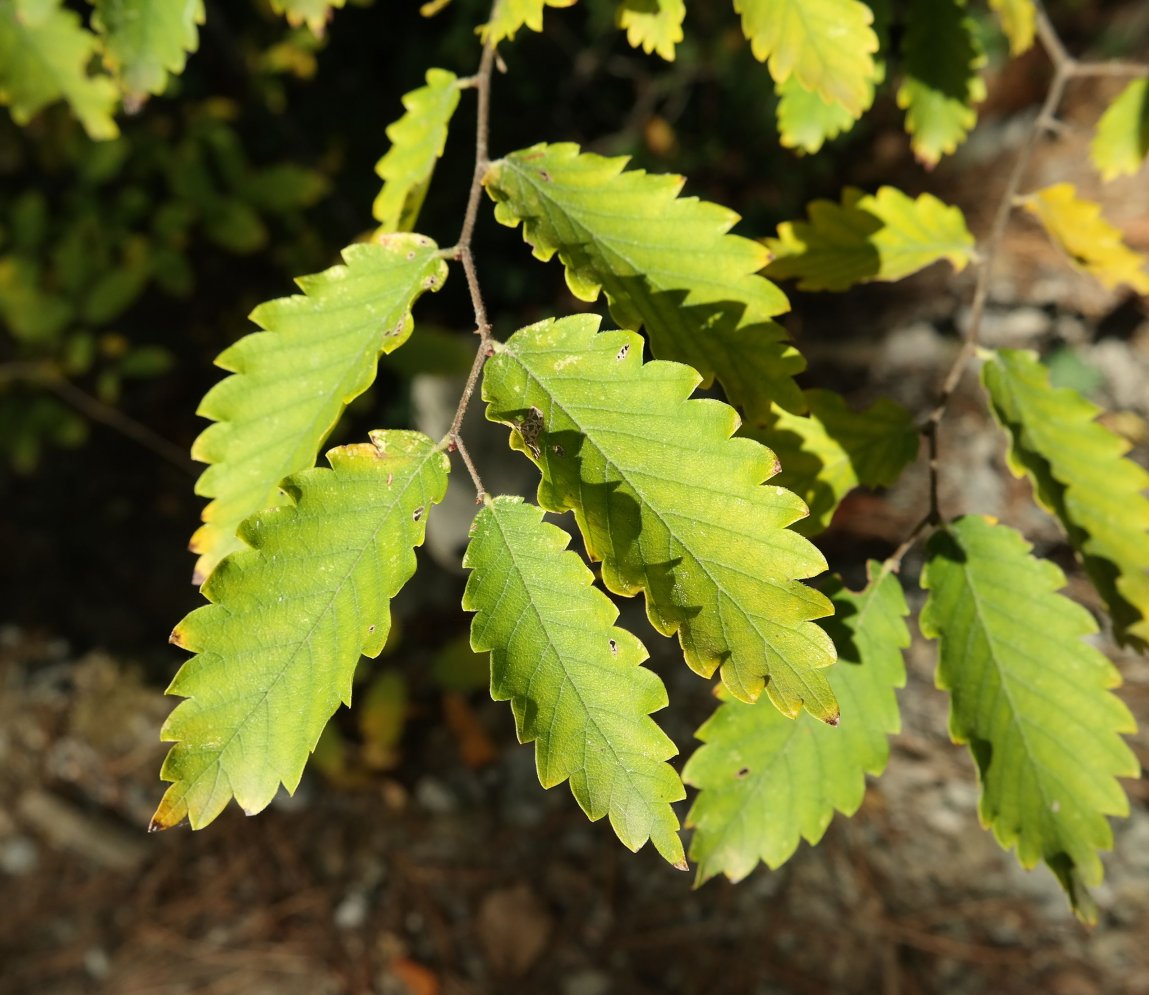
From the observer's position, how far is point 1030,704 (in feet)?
3.04

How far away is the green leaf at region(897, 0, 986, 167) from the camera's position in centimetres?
121

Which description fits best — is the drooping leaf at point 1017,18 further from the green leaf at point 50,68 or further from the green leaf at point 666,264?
the green leaf at point 50,68

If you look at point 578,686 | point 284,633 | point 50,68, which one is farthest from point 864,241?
point 50,68

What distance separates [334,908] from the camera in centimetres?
212

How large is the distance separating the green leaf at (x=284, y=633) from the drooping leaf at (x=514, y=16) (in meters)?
0.46

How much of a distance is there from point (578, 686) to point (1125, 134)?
3.88 feet

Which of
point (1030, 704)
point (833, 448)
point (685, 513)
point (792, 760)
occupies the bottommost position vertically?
point (792, 760)

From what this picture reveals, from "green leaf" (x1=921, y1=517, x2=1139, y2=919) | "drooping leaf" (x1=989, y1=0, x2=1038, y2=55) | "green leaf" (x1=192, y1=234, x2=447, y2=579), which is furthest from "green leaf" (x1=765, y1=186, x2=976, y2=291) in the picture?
"green leaf" (x1=192, y1=234, x2=447, y2=579)

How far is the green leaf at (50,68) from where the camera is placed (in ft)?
3.80

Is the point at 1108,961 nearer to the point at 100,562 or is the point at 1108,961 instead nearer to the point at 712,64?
the point at 712,64

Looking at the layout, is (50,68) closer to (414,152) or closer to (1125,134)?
(414,152)

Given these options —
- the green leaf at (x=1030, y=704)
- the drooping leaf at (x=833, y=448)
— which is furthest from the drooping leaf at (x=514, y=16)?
the green leaf at (x=1030, y=704)

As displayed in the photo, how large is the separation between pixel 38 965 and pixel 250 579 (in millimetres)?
2023

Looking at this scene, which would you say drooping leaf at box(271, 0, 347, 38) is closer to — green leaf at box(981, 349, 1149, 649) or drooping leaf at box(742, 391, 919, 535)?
drooping leaf at box(742, 391, 919, 535)
